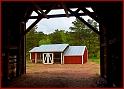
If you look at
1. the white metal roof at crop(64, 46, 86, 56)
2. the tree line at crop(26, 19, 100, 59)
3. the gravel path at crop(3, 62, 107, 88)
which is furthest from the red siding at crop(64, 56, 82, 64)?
the tree line at crop(26, 19, 100, 59)

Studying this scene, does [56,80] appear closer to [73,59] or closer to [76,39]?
[73,59]

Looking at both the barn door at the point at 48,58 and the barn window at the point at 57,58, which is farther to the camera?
the barn window at the point at 57,58

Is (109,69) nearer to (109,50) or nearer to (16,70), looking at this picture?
(109,50)

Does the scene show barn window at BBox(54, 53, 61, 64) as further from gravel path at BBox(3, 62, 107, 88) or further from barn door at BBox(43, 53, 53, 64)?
gravel path at BBox(3, 62, 107, 88)

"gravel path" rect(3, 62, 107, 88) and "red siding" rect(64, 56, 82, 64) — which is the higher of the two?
"red siding" rect(64, 56, 82, 64)

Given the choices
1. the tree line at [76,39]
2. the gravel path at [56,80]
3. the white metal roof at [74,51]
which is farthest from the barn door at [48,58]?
the tree line at [76,39]

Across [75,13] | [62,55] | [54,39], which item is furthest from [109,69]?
[54,39]

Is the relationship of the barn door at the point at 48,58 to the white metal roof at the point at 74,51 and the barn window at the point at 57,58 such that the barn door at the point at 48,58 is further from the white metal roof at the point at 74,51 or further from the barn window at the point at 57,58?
the white metal roof at the point at 74,51

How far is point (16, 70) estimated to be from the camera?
Result: 13.3 meters

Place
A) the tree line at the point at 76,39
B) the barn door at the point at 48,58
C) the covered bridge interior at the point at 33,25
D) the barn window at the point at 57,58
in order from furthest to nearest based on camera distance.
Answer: the tree line at the point at 76,39 < the barn window at the point at 57,58 < the barn door at the point at 48,58 < the covered bridge interior at the point at 33,25

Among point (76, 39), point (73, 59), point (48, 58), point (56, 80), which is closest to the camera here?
point (56, 80)

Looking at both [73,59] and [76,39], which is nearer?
[73,59]

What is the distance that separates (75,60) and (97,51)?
2117cm

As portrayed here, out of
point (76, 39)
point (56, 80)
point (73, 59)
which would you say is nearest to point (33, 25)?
point (56, 80)
